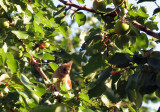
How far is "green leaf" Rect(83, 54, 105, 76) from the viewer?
A: 124 cm

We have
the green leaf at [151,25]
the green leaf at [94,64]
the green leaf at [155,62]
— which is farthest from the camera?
the green leaf at [151,25]

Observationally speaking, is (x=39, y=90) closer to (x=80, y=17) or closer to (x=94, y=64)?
(x=94, y=64)

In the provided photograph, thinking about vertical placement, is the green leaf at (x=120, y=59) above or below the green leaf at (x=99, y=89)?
above

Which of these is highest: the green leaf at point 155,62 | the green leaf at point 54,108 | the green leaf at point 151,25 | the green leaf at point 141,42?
the green leaf at point 151,25

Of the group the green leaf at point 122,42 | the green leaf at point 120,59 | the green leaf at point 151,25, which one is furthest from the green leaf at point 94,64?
the green leaf at point 151,25

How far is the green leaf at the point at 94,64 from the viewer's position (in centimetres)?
124

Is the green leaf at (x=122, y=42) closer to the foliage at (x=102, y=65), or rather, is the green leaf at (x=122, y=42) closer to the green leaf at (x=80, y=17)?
the foliage at (x=102, y=65)

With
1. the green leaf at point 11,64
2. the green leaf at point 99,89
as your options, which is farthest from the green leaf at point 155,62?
the green leaf at point 11,64

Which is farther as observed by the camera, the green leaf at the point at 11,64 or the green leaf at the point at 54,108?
the green leaf at the point at 11,64

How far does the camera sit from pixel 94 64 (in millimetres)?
1258

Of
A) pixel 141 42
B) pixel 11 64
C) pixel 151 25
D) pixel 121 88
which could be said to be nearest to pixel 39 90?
pixel 11 64

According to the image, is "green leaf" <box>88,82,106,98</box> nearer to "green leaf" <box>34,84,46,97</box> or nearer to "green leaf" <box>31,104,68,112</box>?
"green leaf" <box>31,104,68,112</box>

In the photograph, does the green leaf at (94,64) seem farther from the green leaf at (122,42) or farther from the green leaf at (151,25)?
the green leaf at (151,25)

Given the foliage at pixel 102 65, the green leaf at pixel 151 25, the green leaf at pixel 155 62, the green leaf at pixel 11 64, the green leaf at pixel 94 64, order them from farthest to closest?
the green leaf at pixel 11 64 < the green leaf at pixel 151 25 < the green leaf at pixel 94 64 < the foliage at pixel 102 65 < the green leaf at pixel 155 62
